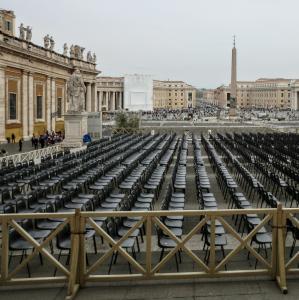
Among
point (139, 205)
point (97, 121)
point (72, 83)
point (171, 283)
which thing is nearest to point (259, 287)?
point (171, 283)

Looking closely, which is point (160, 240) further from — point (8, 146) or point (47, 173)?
point (8, 146)

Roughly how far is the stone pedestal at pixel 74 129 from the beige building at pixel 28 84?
A: 210 inches

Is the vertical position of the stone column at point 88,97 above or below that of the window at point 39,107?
above

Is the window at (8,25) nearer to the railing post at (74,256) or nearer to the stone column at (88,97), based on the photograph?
the stone column at (88,97)

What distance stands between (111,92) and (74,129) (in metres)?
125

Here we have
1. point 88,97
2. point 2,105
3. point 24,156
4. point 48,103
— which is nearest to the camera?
point 24,156

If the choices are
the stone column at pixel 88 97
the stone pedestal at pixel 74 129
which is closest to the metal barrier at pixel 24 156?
the stone pedestal at pixel 74 129

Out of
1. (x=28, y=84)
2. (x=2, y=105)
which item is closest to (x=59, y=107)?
(x=28, y=84)

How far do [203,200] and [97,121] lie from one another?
106 feet

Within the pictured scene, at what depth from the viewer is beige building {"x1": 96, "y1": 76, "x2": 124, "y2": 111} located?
15175cm

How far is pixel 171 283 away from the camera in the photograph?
20.3ft

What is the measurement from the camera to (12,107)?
36531 millimetres

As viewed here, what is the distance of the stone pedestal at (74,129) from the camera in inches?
1254

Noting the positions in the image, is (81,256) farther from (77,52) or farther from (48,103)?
(77,52)
